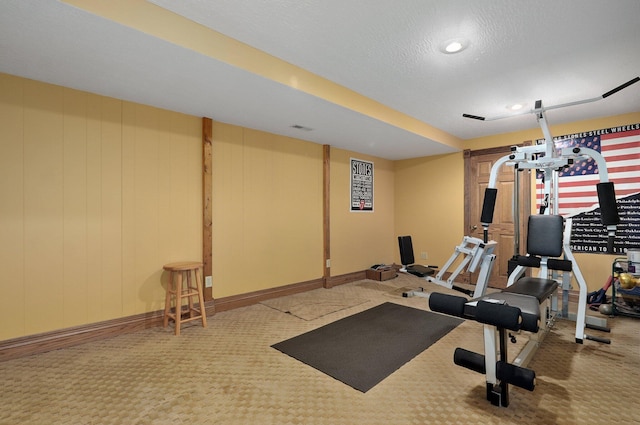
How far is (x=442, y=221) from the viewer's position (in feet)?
17.7

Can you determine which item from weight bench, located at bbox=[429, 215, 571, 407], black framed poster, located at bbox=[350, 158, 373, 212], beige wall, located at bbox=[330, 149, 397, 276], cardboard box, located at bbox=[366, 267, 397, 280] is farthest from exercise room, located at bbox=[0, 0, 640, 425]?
black framed poster, located at bbox=[350, 158, 373, 212]

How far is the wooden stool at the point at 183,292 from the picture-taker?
2.87 metres

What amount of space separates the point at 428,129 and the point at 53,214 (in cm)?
435

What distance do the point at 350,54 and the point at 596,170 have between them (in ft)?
12.2

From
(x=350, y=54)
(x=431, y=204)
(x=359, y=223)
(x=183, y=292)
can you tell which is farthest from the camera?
(x=431, y=204)

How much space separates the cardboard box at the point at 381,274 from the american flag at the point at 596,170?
247 cm

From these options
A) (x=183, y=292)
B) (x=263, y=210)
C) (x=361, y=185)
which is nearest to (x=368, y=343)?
(x=183, y=292)

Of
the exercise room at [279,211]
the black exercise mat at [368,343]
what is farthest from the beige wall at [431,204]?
the black exercise mat at [368,343]

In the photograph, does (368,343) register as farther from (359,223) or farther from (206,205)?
(359,223)

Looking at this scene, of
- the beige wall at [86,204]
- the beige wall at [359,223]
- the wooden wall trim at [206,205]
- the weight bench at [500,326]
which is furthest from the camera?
the beige wall at [359,223]

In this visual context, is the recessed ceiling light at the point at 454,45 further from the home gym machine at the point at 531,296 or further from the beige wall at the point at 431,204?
the beige wall at the point at 431,204

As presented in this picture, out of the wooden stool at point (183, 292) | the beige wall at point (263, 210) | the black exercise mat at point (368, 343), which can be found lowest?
the black exercise mat at point (368, 343)

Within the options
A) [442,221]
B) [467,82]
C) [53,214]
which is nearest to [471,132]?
[442,221]

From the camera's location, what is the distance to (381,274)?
5215 millimetres
